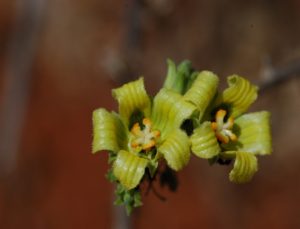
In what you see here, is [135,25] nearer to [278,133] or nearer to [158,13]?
[158,13]

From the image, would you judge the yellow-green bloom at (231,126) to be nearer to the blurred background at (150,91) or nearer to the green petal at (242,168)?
the green petal at (242,168)

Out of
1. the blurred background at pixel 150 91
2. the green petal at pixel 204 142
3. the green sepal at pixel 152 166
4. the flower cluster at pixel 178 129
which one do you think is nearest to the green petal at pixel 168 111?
the flower cluster at pixel 178 129

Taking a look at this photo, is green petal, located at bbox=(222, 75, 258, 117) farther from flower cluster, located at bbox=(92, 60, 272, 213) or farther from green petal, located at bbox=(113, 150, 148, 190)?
green petal, located at bbox=(113, 150, 148, 190)

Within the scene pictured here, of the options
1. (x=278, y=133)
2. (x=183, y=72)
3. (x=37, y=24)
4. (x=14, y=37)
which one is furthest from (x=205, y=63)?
(x=183, y=72)

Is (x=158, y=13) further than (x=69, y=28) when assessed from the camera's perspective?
No

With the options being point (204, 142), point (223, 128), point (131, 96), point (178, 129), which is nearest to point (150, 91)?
Result: point (223, 128)

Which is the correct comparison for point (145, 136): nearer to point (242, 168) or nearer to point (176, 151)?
point (176, 151)

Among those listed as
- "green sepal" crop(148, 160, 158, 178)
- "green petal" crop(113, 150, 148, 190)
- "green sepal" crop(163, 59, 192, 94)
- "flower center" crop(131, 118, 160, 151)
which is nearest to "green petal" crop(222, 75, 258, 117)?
"green sepal" crop(163, 59, 192, 94)
